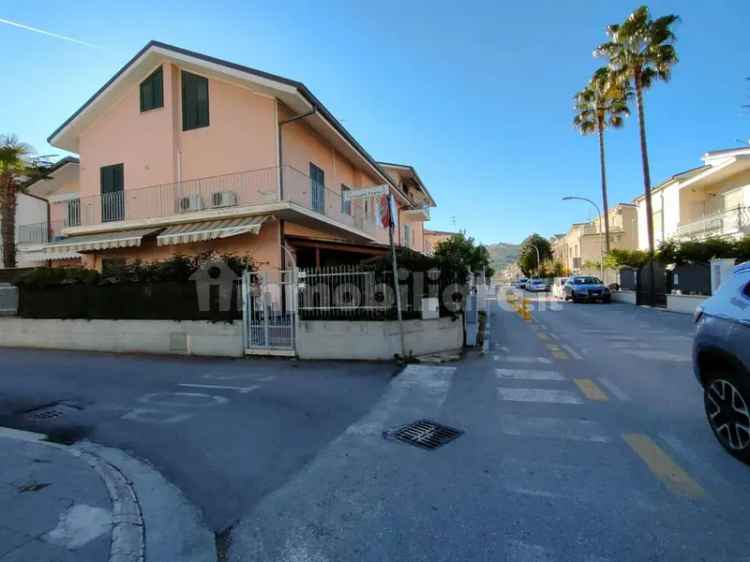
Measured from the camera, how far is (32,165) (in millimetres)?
19969

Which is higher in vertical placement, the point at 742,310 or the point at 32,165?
the point at 32,165

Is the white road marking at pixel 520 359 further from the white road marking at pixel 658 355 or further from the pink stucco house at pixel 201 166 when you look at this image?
the pink stucco house at pixel 201 166

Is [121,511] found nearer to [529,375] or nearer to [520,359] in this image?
[529,375]

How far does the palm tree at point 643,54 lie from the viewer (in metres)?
20.8

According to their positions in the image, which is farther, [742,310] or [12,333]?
[12,333]

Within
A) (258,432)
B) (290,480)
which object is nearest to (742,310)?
(290,480)

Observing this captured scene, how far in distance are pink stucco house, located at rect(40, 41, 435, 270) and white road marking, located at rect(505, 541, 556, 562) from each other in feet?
37.7

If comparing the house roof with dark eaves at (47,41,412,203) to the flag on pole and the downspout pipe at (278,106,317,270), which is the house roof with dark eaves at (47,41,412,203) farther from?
the flag on pole

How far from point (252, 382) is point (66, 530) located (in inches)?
181

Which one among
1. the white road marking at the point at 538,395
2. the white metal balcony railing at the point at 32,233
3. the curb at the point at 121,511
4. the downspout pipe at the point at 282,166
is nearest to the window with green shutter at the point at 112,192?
the downspout pipe at the point at 282,166

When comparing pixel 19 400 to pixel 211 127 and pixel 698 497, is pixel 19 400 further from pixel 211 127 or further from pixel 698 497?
pixel 211 127

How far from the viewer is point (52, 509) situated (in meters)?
3.21

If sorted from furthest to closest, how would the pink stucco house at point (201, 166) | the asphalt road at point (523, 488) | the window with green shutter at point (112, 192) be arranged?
the window with green shutter at point (112, 192), the pink stucco house at point (201, 166), the asphalt road at point (523, 488)

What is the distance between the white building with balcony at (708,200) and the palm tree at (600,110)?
220 inches
